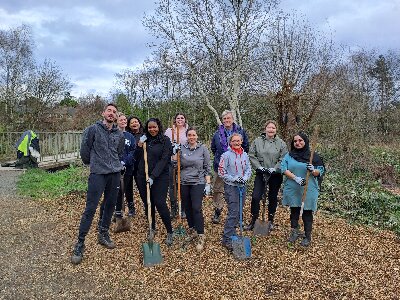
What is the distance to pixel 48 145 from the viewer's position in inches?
553

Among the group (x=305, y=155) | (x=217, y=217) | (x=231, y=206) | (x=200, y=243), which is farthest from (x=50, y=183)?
(x=305, y=155)

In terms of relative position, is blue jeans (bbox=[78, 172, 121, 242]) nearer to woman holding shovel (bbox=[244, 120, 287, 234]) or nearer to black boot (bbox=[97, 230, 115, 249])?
black boot (bbox=[97, 230, 115, 249])

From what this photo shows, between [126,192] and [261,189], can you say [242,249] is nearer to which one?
[261,189]

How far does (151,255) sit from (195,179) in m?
1.12

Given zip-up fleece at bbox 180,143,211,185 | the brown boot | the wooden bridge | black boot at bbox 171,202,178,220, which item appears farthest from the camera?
the wooden bridge

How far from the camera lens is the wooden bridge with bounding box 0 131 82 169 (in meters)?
13.6

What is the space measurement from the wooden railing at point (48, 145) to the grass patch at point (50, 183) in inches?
75.6

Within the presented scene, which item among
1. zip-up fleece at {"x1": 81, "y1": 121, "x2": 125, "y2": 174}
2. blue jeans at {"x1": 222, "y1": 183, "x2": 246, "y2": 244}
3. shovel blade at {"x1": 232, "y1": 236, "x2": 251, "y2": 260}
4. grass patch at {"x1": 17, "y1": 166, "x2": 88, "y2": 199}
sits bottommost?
shovel blade at {"x1": 232, "y1": 236, "x2": 251, "y2": 260}

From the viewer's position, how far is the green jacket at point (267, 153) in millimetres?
5480

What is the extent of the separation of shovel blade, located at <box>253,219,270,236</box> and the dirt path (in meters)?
0.14

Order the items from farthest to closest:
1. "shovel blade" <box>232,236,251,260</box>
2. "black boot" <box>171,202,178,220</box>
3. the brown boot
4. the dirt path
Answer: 1. "black boot" <box>171,202,178,220</box>
2. the brown boot
3. "shovel blade" <box>232,236,251,260</box>
4. the dirt path

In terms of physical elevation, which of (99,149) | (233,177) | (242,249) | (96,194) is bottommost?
(242,249)

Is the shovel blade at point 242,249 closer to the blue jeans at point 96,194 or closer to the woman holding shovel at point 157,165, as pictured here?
the woman holding shovel at point 157,165

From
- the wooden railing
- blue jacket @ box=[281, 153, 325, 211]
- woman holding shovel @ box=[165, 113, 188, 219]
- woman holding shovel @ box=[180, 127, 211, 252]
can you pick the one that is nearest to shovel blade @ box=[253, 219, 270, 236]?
blue jacket @ box=[281, 153, 325, 211]
